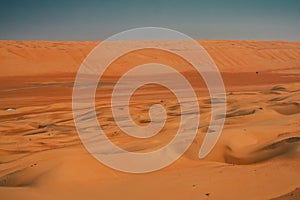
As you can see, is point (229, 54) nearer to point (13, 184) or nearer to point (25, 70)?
point (25, 70)

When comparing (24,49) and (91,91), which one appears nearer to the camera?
(91,91)

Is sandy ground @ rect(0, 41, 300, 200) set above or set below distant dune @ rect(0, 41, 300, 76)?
below

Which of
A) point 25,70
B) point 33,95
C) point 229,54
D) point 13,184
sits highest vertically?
point 229,54

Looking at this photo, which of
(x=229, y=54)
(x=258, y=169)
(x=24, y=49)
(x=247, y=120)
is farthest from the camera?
(x=229, y=54)

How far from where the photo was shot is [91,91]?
67.7 ft

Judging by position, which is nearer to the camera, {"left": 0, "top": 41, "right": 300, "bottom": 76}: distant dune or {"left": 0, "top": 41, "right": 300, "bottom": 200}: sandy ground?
{"left": 0, "top": 41, "right": 300, "bottom": 200}: sandy ground

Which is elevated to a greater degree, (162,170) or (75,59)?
(75,59)

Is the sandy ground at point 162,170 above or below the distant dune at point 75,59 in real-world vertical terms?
below

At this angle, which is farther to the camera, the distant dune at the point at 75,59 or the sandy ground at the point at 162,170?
the distant dune at the point at 75,59

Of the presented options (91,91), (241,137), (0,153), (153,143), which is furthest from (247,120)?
(91,91)

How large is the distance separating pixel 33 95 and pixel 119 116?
9.51m

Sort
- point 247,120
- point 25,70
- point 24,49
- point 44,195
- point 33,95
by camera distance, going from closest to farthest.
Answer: point 44,195, point 247,120, point 33,95, point 25,70, point 24,49

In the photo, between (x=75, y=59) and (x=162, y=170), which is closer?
(x=162, y=170)

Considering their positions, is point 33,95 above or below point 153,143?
above
